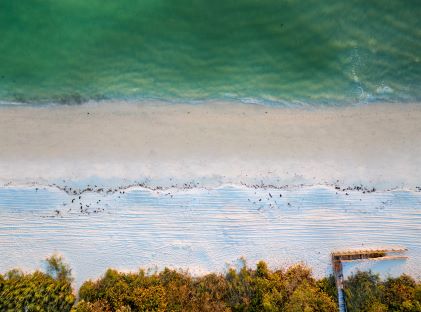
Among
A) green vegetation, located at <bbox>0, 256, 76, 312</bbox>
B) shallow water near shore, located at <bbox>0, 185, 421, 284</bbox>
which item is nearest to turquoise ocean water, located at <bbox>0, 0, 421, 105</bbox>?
shallow water near shore, located at <bbox>0, 185, 421, 284</bbox>

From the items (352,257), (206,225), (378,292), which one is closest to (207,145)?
(206,225)

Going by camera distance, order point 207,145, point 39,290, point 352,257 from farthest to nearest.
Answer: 1. point 207,145
2. point 352,257
3. point 39,290

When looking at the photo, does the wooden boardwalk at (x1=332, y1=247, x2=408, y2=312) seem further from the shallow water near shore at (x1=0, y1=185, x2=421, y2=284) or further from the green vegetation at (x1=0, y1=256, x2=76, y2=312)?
the green vegetation at (x1=0, y1=256, x2=76, y2=312)

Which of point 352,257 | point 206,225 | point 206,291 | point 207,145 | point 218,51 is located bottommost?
point 206,291

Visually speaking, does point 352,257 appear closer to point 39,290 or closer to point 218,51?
point 218,51

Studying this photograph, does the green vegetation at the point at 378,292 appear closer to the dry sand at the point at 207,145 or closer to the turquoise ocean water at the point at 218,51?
the dry sand at the point at 207,145

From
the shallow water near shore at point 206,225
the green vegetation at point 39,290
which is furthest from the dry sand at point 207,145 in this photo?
the green vegetation at point 39,290

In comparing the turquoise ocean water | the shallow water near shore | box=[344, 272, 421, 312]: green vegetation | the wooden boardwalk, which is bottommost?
box=[344, 272, 421, 312]: green vegetation
